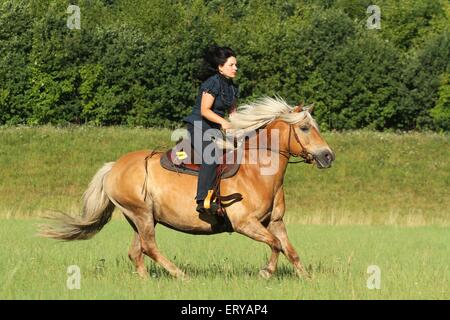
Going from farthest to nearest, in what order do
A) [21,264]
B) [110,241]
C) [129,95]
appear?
[129,95]
[110,241]
[21,264]

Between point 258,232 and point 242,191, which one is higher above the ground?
point 242,191

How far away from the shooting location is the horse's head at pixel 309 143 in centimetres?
1351

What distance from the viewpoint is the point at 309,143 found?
44.6 feet

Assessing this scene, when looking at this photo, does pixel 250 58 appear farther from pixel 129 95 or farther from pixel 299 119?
pixel 299 119

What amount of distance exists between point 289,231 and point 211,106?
11.9 metres

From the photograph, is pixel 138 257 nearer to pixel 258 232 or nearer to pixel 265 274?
pixel 265 274

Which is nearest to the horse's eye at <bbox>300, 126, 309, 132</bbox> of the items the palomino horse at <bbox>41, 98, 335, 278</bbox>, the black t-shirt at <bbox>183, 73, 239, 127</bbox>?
the palomino horse at <bbox>41, 98, 335, 278</bbox>

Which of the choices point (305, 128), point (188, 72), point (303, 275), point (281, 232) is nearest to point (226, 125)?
point (305, 128)

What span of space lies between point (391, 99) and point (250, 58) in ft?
23.9

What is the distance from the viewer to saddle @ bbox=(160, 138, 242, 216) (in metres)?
13.6

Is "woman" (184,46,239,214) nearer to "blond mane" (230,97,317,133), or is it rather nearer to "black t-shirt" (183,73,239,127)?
"black t-shirt" (183,73,239,127)

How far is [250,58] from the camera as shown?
52906 millimetres

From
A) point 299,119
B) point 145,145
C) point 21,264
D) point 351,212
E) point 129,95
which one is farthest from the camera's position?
point 129,95
